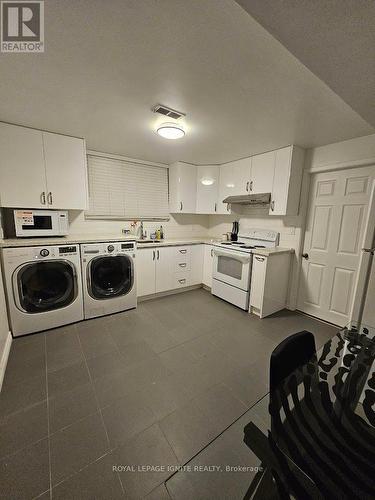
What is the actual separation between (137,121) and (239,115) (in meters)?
1.02

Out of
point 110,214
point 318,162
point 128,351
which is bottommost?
point 128,351

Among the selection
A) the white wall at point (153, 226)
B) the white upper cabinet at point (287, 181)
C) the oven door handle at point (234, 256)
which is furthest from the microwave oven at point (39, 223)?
the white upper cabinet at point (287, 181)

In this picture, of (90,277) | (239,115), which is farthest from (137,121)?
(90,277)

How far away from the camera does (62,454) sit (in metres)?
1.19

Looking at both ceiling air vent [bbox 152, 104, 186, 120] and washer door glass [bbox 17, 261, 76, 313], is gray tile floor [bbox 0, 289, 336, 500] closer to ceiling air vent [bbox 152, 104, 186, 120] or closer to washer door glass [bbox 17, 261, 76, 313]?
washer door glass [bbox 17, 261, 76, 313]

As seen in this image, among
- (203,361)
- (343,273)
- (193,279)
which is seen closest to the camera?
(203,361)

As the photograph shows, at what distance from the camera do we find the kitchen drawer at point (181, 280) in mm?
3587

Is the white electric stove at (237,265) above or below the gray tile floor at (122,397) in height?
above

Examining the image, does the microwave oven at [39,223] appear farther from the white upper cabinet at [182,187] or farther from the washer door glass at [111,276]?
the white upper cabinet at [182,187]

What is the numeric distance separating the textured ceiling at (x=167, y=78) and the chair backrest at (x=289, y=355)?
1561mm

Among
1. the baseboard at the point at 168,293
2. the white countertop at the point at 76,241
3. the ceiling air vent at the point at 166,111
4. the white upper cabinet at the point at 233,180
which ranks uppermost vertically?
the ceiling air vent at the point at 166,111

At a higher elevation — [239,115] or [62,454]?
[239,115]

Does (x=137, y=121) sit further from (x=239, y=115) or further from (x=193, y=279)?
(x=193, y=279)

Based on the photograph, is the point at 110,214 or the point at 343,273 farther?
the point at 110,214
